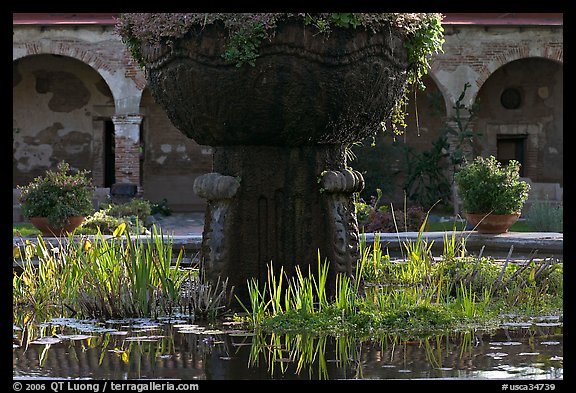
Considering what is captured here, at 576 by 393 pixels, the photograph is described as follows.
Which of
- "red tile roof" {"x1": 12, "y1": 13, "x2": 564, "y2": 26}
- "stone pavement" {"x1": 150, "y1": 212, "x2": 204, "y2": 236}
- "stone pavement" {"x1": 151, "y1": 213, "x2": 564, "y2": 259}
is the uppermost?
"red tile roof" {"x1": 12, "y1": 13, "x2": 564, "y2": 26}

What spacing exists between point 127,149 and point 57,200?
8.44 metres

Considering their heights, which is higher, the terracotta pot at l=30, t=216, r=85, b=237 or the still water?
the terracotta pot at l=30, t=216, r=85, b=237

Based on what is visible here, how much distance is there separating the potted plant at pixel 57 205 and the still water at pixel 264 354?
4.94 meters

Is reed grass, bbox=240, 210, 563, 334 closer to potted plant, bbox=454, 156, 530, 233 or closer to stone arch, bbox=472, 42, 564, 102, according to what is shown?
potted plant, bbox=454, 156, 530, 233

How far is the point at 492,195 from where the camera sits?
953cm

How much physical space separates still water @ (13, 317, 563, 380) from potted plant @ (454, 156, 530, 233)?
451 cm

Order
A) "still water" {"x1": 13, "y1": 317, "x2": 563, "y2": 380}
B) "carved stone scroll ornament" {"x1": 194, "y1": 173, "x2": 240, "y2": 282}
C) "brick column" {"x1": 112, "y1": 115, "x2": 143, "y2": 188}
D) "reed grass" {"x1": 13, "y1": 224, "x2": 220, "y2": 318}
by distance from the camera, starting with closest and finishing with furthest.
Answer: "still water" {"x1": 13, "y1": 317, "x2": 563, "y2": 380}, "reed grass" {"x1": 13, "y1": 224, "x2": 220, "y2": 318}, "carved stone scroll ornament" {"x1": 194, "y1": 173, "x2": 240, "y2": 282}, "brick column" {"x1": 112, "y1": 115, "x2": 143, "y2": 188}

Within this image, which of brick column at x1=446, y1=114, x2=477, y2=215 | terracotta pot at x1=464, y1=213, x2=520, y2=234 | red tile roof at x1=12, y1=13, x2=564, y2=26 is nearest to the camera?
terracotta pot at x1=464, y1=213, x2=520, y2=234

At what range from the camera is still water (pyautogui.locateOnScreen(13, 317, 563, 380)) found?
3.67 metres

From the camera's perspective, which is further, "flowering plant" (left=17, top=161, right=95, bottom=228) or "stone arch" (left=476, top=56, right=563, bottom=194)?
"stone arch" (left=476, top=56, right=563, bottom=194)

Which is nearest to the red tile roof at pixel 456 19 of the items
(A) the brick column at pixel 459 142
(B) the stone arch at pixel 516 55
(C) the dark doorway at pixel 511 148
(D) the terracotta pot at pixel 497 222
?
(B) the stone arch at pixel 516 55

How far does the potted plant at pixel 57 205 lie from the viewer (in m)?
9.73

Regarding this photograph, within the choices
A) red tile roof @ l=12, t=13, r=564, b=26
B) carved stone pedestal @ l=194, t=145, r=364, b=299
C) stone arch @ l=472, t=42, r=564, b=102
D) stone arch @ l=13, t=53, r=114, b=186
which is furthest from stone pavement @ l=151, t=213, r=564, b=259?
stone arch @ l=13, t=53, r=114, b=186
